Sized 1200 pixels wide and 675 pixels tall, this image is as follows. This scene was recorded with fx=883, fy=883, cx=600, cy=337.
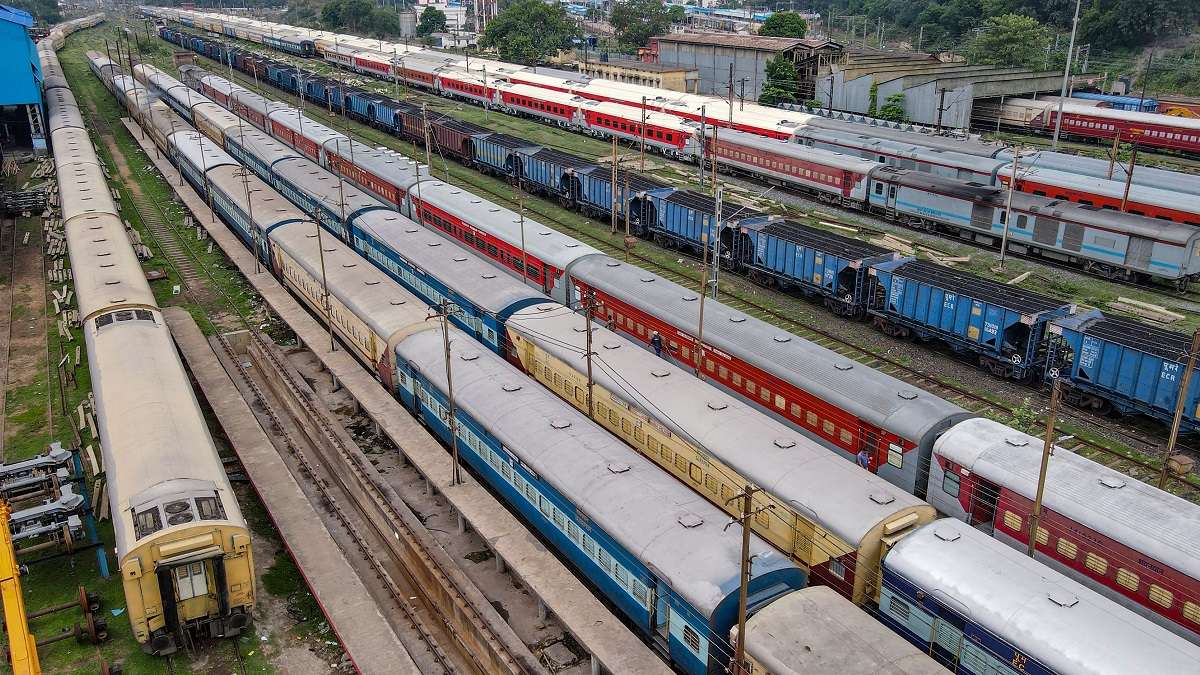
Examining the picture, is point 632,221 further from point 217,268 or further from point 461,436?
point 461,436

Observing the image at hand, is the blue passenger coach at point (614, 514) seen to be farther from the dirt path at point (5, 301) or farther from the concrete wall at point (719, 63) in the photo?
the concrete wall at point (719, 63)

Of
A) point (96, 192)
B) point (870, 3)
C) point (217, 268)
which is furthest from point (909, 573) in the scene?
point (870, 3)

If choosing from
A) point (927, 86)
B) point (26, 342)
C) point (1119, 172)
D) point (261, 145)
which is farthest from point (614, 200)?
point (927, 86)

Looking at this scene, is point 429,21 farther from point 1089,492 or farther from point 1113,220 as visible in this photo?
point 1089,492

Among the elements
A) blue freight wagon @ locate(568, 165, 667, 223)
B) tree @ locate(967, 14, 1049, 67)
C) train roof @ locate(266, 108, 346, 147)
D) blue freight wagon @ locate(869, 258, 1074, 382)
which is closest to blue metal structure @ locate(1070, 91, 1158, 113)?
tree @ locate(967, 14, 1049, 67)

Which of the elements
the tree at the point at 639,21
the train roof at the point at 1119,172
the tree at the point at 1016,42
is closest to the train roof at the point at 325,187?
the train roof at the point at 1119,172

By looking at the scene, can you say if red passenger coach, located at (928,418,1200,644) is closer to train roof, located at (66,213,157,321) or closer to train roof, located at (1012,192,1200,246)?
train roof, located at (1012,192,1200,246)
